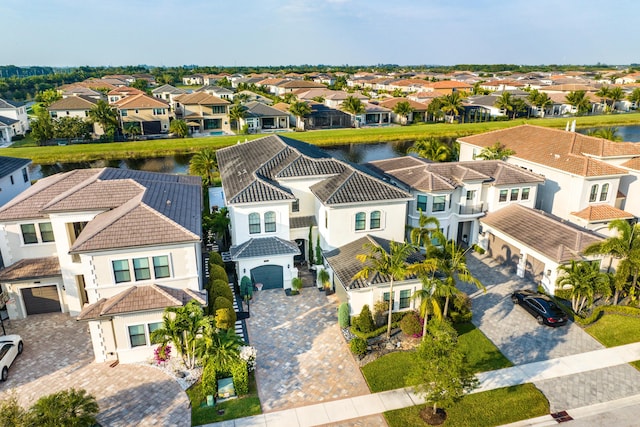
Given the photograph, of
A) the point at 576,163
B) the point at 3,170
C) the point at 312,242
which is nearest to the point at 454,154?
the point at 576,163

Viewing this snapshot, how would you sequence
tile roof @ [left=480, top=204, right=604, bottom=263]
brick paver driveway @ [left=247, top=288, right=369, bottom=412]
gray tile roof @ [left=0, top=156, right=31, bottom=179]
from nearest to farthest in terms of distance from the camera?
brick paver driveway @ [left=247, top=288, right=369, bottom=412], tile roof @ [left=480, top=204, right=604, bottom=263], gray tile roof @ [left=0, top=156, right=31, bottom=179]

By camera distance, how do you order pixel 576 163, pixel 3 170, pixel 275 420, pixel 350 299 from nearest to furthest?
pixel 275 420, pixel 350 299, pixel 3 170, pixel 576 163

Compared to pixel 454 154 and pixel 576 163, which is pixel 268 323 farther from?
pixel 454 154

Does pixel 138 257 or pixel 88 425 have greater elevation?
pixel 138 257

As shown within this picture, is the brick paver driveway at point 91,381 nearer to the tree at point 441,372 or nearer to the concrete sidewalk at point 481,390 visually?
the concrete sidewalk at point 481,390

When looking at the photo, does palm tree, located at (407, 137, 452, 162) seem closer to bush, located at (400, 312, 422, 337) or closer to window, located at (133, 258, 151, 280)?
bush, located at (400, 312, 422, 337)

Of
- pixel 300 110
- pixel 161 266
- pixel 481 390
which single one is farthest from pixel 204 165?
pixel 300 110

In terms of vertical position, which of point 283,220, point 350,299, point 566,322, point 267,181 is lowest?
point 566,322

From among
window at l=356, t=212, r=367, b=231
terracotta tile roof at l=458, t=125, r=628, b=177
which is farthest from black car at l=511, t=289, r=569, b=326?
terracotta tile roof at l=458, t=125, r=628, b=177
